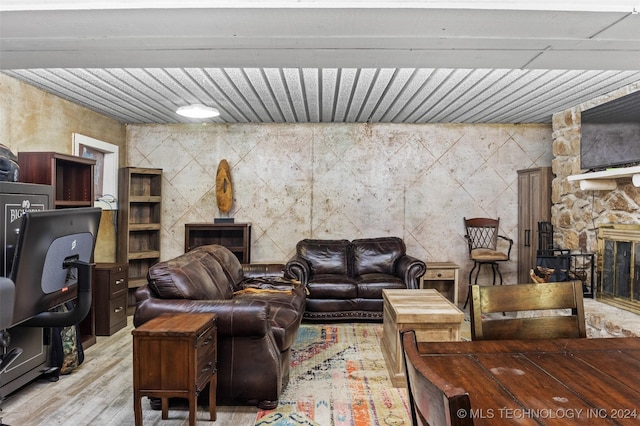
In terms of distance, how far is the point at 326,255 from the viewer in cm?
488

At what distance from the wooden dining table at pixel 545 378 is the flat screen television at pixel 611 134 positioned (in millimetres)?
2667

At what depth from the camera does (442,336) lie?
2.78 m

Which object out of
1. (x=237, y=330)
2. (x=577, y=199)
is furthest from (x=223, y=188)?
(x=577, y=199)

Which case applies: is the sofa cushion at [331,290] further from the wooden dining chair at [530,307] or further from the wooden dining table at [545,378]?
the wooden dining table at [545,378]

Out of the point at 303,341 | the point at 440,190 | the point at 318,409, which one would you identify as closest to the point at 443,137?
the point at 440,190

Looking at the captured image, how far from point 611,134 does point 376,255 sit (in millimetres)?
2651

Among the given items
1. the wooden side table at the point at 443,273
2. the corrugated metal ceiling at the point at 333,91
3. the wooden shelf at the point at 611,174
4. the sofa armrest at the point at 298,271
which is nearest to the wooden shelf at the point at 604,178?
the wooden shelf at the point at 611,174

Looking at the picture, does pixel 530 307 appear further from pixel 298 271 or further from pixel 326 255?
pixel 326 255

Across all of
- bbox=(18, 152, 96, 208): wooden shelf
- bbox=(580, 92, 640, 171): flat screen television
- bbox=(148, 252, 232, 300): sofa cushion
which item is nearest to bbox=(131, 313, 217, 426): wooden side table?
bbox=(148, 252, 232, 300): sofa cushion

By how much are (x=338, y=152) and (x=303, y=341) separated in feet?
8.56

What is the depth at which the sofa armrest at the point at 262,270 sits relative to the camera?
421 cm

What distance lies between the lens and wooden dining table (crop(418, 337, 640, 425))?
0.93m

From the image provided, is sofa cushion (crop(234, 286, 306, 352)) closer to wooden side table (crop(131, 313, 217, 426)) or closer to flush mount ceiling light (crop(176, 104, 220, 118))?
wooden side table (crop(131, 313, 217, 426))

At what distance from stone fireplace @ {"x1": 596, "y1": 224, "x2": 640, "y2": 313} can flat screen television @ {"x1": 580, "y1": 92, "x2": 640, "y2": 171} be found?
2.01 ft
